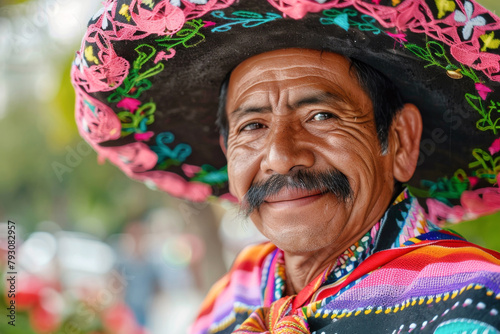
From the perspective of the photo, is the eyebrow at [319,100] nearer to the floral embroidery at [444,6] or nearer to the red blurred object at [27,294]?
the floral embroidery at [444,6]

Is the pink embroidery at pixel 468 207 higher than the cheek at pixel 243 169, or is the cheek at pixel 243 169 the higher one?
the cheek at pixel 243 169

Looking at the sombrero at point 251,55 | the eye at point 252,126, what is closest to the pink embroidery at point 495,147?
the sombrero at point 251,55

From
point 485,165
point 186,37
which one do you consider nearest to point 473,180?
point 485,165

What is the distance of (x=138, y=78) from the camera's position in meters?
2.39

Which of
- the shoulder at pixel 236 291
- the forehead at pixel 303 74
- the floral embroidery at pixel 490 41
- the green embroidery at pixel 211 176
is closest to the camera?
the floral embroidery at pixel 490 41

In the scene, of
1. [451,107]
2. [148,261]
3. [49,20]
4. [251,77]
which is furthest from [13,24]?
[148,261]

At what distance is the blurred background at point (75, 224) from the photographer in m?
3.95

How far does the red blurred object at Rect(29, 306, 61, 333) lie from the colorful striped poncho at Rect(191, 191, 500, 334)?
2.26m

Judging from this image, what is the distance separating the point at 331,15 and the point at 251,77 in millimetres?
503

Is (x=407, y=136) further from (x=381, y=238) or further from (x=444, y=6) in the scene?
(x=444, y=6)

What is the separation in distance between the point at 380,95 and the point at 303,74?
33 cm

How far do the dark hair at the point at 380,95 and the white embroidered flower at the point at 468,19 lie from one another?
55 centimetres

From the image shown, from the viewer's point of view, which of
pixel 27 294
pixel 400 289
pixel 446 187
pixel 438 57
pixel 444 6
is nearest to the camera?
pixel 444 6

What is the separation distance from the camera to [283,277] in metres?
2.44
